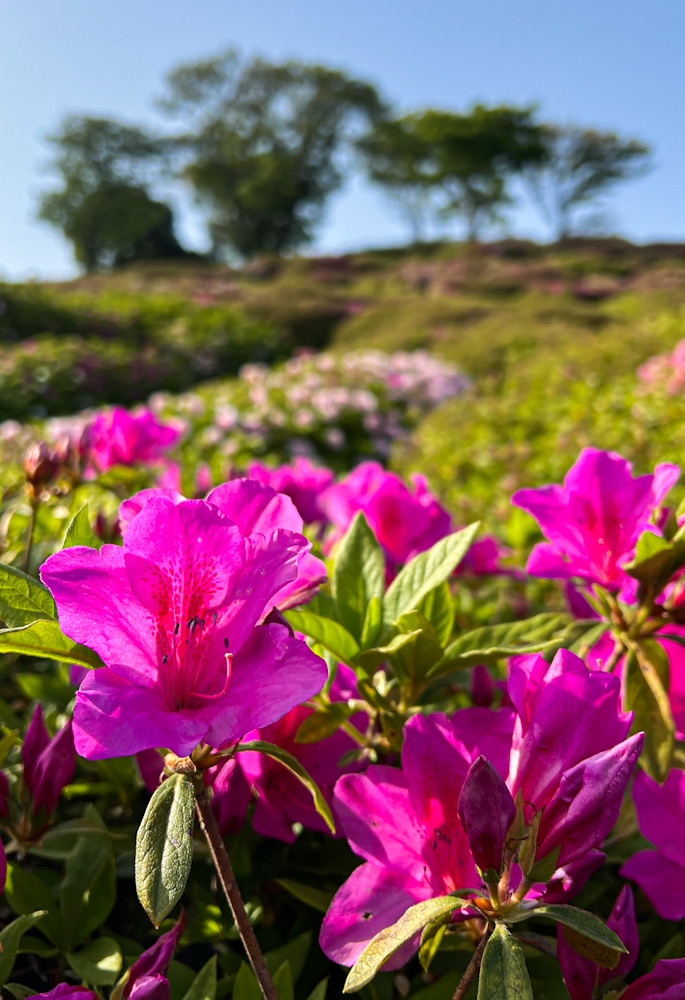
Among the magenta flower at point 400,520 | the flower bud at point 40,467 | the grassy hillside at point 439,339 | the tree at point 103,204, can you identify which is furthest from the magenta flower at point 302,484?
the tree at point 103,204

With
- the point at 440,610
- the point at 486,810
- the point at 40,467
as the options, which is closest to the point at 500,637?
the point at 440,610

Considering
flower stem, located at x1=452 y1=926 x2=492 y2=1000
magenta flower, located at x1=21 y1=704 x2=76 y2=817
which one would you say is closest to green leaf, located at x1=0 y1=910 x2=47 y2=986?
magenta flower, located at x1=21 y1=704 x2=76 y2=817

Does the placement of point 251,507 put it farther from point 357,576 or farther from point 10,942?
point 10,942

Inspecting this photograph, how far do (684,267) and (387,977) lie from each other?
26300 mm

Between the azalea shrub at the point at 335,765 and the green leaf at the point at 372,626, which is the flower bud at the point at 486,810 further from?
the green leaf at the point at 372,626

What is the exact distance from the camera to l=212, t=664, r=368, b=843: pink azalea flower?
0.70 meters

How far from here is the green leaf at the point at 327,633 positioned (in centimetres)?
73

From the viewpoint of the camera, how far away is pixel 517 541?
1854mm

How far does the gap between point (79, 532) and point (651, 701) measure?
63 centimetres

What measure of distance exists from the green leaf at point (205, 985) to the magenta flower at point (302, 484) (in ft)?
2.28

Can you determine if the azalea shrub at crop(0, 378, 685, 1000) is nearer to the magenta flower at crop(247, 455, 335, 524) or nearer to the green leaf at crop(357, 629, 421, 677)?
the green leaf at crop(357, 629, 421, 677)

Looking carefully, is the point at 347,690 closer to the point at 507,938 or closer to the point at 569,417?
the point at 507,938

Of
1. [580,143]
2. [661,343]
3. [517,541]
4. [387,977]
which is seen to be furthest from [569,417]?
[580,143]

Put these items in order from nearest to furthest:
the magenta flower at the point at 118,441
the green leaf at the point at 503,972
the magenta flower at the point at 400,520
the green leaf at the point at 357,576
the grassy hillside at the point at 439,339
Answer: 1. the green leaf at the point at 503,972
2. the green leaf at the point at 357,576
3. the magenta flower at the point at 400,520
4. the magenta flower at the point at 118,441
5. the grassy hillside at the point at 439,339
